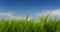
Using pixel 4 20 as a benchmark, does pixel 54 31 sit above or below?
below

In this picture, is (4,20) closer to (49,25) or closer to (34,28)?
(34,28)

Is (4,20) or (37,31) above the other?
(4,20)

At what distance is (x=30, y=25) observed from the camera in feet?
9.37

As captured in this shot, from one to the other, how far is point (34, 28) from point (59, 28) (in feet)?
1.39

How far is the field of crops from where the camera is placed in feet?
9.16

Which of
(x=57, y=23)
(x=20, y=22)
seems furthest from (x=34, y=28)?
(x=57, y=23)

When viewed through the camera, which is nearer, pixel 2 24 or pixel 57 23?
pixel 2 24

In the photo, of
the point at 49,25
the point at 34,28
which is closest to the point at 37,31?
the point at 34,28

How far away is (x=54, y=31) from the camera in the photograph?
2988mm

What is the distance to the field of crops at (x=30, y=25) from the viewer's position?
2.79 meters

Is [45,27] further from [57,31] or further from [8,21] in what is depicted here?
[8,21]

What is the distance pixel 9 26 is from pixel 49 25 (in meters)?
0.68

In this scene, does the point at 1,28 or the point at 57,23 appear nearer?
the point at 1,28

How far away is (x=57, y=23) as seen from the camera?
3.07 metres
